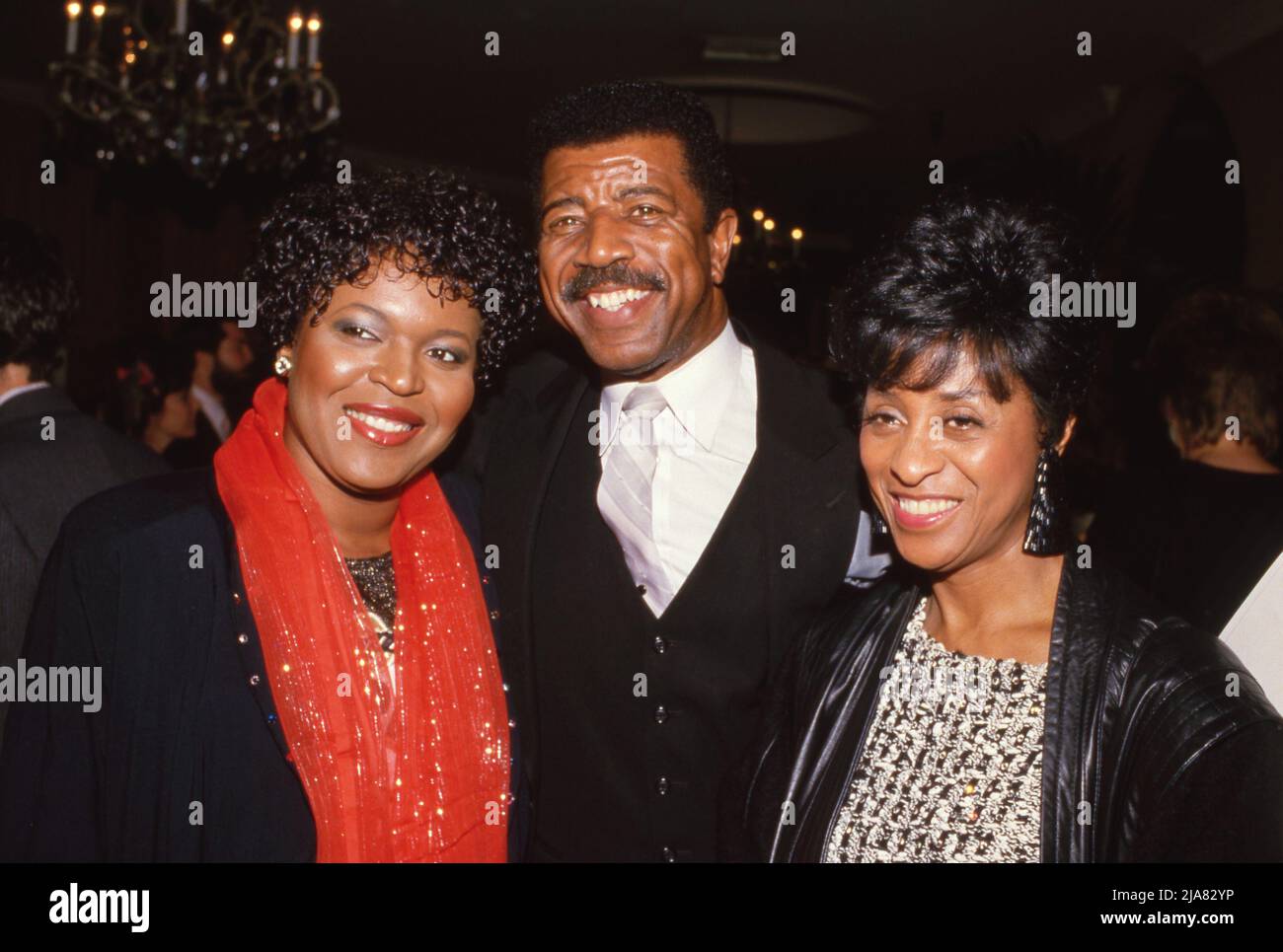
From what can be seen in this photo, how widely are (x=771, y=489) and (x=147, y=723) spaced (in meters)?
1.06

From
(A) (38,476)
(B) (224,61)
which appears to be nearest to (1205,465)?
(A) (38,476)

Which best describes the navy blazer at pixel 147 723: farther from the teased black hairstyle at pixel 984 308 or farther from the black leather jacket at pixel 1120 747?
the teased black hairstyle at pixel 984 308

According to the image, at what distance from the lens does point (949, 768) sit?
1495 millimetres

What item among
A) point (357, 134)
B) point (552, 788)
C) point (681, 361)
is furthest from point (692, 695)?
point (357, 134)

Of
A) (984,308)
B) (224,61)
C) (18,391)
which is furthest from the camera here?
(224,61)

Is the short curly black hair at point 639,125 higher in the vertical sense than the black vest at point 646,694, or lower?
higher

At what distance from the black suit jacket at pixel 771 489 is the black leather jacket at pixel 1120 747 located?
28 cm

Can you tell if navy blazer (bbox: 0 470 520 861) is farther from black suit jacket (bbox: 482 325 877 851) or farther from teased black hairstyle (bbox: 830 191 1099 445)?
teased black hairstyle (bbox: 830 191 1099 445)

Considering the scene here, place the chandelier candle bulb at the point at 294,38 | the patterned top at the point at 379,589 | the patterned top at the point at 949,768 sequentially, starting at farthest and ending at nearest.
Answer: the chandelier candle bulb at the point at 294,38
the patterned top at the point at 379,589
the patterned top at the point at 949,768

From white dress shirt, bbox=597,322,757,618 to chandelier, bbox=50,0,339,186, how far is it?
249 cm

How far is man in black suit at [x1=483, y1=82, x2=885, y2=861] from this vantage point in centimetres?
192

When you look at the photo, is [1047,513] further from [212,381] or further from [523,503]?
[212,381]

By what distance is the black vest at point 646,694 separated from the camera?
191 centimetres

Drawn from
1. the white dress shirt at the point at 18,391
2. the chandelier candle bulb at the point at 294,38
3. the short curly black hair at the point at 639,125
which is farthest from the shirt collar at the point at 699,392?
the chandelier candle bulb at the point at 294,38
